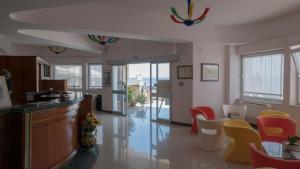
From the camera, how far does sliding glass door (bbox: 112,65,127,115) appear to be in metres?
9.98

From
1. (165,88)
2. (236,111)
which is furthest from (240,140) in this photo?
(165,88)

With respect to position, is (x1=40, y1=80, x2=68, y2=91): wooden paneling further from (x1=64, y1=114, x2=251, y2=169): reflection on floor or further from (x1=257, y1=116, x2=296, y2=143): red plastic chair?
(x1=257, y1=116, x2=296, y2=143): red plastic chair

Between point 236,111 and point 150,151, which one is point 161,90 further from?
point 150,151

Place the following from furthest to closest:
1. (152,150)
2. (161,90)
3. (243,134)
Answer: (161,90) < (152,150) < (243,134)

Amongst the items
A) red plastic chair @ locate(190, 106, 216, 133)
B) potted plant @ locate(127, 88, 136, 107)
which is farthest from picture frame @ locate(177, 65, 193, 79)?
potted plant @ locate(127, 88, 136, 107)

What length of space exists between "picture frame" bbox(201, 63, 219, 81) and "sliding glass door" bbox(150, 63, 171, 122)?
4.05ft

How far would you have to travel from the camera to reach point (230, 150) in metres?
4.43

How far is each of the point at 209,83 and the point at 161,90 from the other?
173cm

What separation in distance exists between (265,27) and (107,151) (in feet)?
18.8

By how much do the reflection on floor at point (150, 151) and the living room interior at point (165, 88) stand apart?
26 millimetres

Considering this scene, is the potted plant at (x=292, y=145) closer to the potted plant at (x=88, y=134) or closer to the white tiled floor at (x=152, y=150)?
the white tiled floor at (x=152, y=150)

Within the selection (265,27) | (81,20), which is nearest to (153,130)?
(81,20)

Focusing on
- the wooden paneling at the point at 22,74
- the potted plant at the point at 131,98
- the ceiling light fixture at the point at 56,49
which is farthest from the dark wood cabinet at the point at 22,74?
the potted plant at the point at 131,98

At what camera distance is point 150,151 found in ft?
16.8
